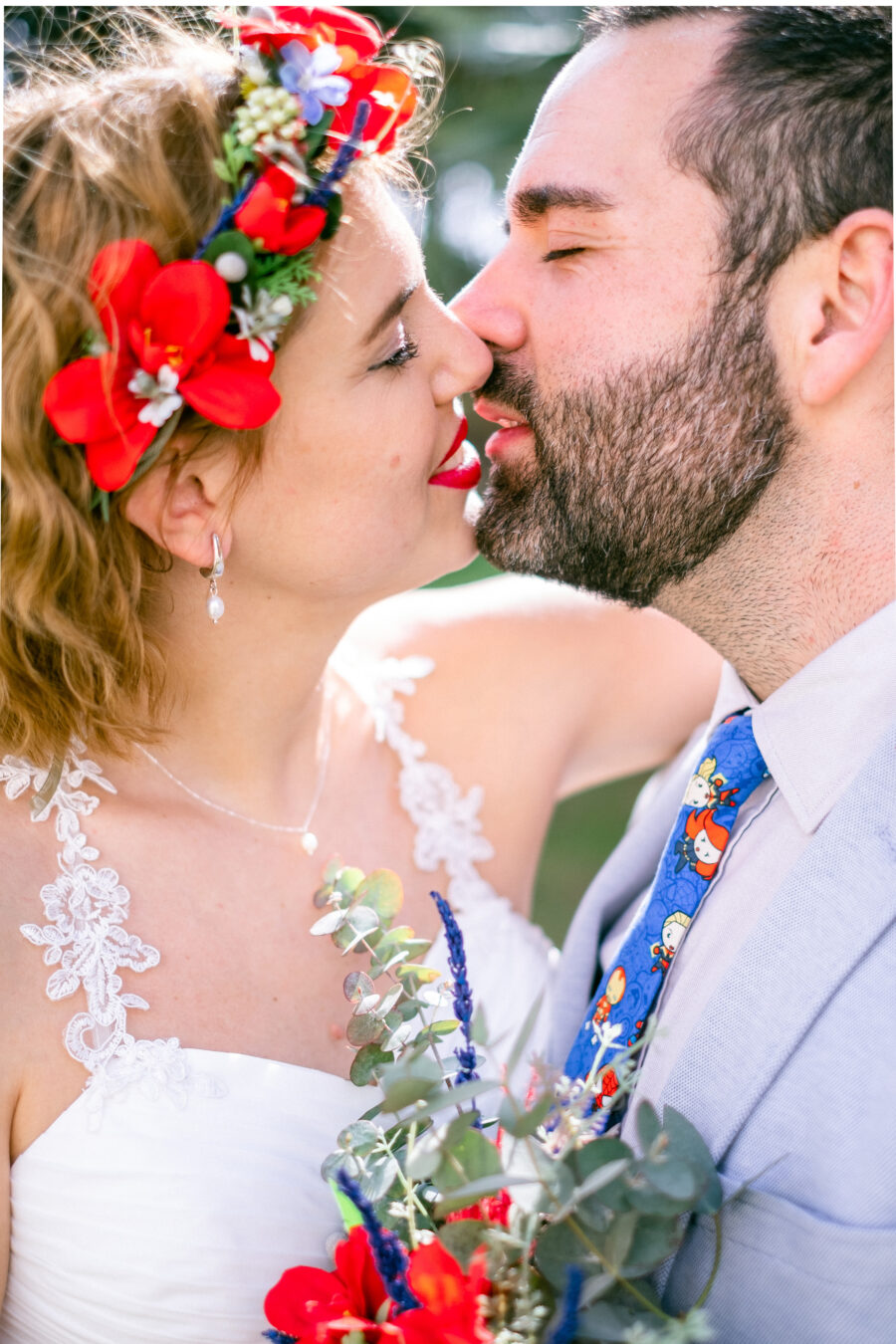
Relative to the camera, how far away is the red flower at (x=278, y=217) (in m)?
1.84

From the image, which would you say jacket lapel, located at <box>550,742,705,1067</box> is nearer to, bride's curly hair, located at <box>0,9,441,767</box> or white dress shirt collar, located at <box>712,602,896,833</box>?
white dress shirt collar, located at <box>712,602,896,833</box>

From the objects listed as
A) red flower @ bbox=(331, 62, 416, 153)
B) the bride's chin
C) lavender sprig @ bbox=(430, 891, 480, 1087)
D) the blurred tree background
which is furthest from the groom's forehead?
the blurred tree background

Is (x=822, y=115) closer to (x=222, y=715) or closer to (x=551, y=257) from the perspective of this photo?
(x=551, y=257)

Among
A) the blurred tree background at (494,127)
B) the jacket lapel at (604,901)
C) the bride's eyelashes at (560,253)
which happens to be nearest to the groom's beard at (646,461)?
the bride's eyelashes at (560,253)

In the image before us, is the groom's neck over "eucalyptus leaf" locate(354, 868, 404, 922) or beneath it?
over

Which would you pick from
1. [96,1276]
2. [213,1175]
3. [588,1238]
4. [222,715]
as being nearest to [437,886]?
[222,715]

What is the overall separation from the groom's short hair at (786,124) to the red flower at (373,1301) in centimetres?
176

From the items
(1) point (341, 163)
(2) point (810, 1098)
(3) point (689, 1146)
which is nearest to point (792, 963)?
(2) point (810, 1098)

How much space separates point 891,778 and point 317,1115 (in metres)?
1.18

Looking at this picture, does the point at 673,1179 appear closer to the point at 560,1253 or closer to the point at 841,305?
the point at 560,1253

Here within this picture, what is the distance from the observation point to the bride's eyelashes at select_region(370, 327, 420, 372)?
2.13 m

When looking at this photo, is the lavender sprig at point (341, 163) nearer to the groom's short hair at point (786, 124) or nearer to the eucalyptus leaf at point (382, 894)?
the groom's short hair at point (786, 124)

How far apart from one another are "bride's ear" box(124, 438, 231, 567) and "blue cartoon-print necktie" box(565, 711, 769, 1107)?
3.41 ft

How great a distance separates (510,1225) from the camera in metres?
1.31
